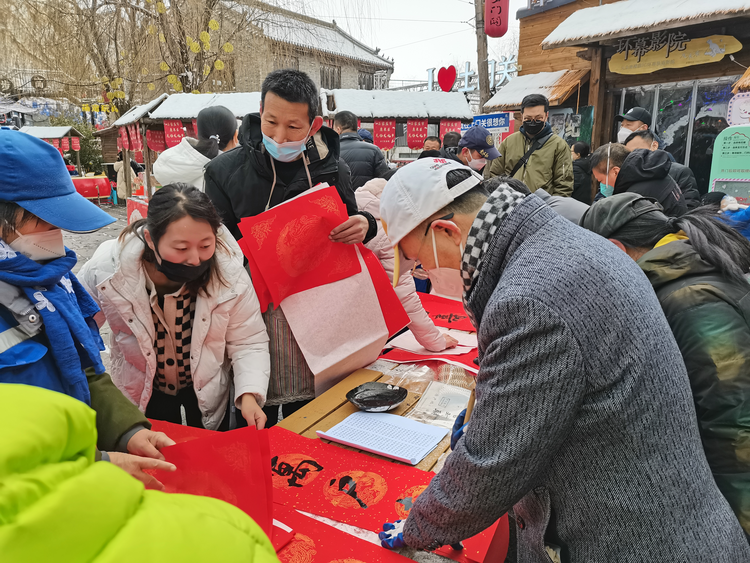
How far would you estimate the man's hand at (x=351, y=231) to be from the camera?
1.90 metres

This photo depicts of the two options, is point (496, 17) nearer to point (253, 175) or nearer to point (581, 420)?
point (253, 175)

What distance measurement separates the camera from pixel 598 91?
6.96 m

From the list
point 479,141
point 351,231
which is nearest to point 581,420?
point 351,231

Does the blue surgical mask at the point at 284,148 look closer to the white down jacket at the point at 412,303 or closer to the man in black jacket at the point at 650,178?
the white down jacket at the point at 412,303

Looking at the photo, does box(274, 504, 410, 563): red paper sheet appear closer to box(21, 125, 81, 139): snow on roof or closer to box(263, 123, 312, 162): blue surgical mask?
box(263, 123, 312, 162): blue surgical mask

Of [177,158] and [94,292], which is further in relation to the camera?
[177,158]

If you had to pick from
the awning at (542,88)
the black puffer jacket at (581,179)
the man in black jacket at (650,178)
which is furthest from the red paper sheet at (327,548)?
the awning at (542,88)

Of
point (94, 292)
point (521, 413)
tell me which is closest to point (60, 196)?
point (94, 292)

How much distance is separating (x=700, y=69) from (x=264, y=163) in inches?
251

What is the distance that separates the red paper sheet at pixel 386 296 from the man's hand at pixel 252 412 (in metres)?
0.69

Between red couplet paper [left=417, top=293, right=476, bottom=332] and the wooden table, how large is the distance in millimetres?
787

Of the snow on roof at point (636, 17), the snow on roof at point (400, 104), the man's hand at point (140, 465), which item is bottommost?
the man's hand at point (140, 465)

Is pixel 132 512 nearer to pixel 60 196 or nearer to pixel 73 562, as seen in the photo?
pixel 73 562

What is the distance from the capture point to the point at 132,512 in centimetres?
36
